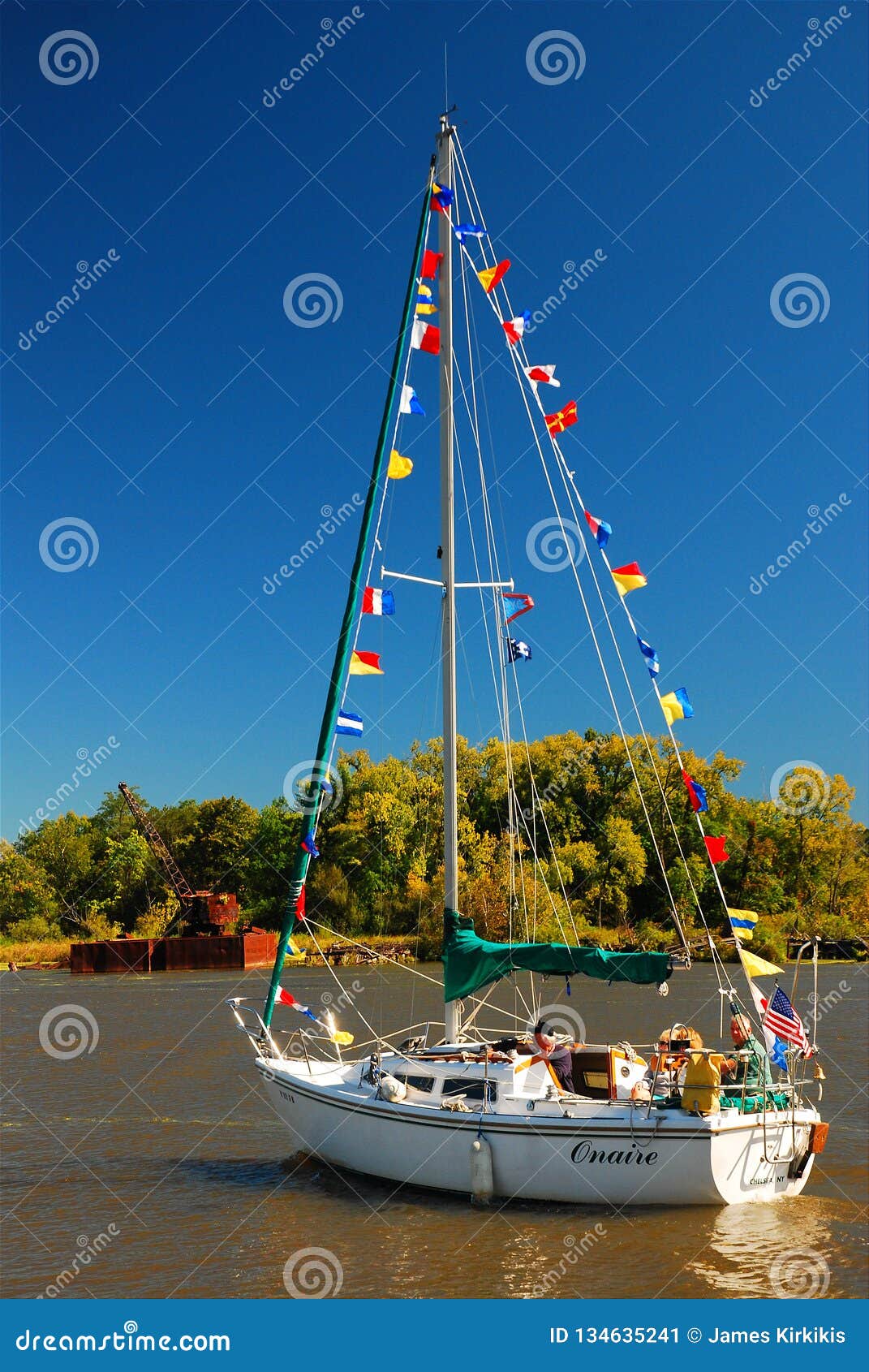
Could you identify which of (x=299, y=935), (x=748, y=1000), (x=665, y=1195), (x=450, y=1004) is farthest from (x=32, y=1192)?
(x=299, y=935)

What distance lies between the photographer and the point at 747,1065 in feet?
52.9

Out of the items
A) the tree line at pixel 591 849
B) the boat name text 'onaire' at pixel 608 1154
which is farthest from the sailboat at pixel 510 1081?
the tree line at pixel 591 849

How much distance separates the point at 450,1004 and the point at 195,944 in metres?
60.5

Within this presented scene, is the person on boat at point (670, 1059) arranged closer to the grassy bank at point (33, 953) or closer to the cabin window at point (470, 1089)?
the cabin window at point (470, 1089)

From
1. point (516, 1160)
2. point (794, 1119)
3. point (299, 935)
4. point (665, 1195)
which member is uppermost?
point (794, 1119)

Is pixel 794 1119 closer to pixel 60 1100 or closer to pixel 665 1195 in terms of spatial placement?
pixel 665 1195

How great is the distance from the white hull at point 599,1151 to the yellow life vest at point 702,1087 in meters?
0.18

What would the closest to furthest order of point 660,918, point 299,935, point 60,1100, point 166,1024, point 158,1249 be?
1. point 158,1249
2. point 60,1100
3. point 166,1024
4. point 299,935
5. point 660,918

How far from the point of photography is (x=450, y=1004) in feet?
60.6

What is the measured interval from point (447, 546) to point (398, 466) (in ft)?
7.08

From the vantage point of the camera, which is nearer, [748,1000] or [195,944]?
[748,1000]

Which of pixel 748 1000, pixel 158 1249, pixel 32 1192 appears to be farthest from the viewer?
pixel 748 1000

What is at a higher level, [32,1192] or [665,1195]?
[665,1195]

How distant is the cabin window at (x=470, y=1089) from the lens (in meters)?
16.4
